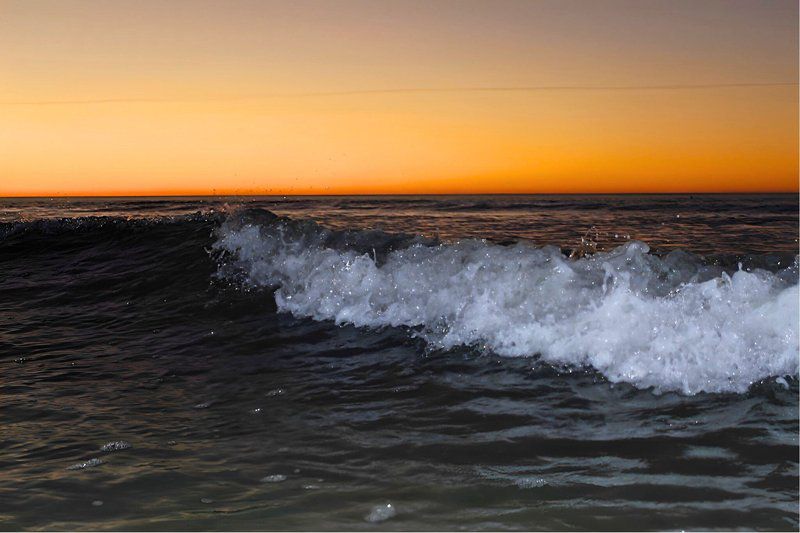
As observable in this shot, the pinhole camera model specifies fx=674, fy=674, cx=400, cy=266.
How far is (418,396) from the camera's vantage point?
4730mm

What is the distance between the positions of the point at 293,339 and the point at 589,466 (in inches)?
161

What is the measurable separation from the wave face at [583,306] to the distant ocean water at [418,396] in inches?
0.9

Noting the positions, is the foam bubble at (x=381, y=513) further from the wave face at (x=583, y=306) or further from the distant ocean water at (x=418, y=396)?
the wave face at (x=583, y=306)

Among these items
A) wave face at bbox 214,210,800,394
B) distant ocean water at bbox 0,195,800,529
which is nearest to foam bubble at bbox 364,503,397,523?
distant ocean water at bbox 0,195,800,529

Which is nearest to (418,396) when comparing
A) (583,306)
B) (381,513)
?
(381,513)

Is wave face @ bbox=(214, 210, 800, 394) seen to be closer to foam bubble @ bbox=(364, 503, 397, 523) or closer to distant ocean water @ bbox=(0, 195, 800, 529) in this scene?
distant ocean water @ bbox=(0, 195, 800, 529)

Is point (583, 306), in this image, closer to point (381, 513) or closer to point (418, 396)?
point (418, 396)

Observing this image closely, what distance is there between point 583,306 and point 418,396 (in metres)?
2.02

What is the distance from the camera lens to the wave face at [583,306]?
4.96 meters

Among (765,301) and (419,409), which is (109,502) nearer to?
(419,409)

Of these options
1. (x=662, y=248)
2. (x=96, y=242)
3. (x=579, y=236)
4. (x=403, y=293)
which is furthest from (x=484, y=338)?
(x=96, y=242)

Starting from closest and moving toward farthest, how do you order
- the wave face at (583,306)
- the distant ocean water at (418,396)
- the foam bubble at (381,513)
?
the foam bubble at (381,513)
the distant ocean water at (418,396)
the wave face at (583,306)

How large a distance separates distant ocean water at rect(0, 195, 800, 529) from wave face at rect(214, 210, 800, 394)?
23 mm

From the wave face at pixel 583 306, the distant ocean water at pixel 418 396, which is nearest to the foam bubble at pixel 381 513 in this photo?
the distant ocean water at pixel 418 396
